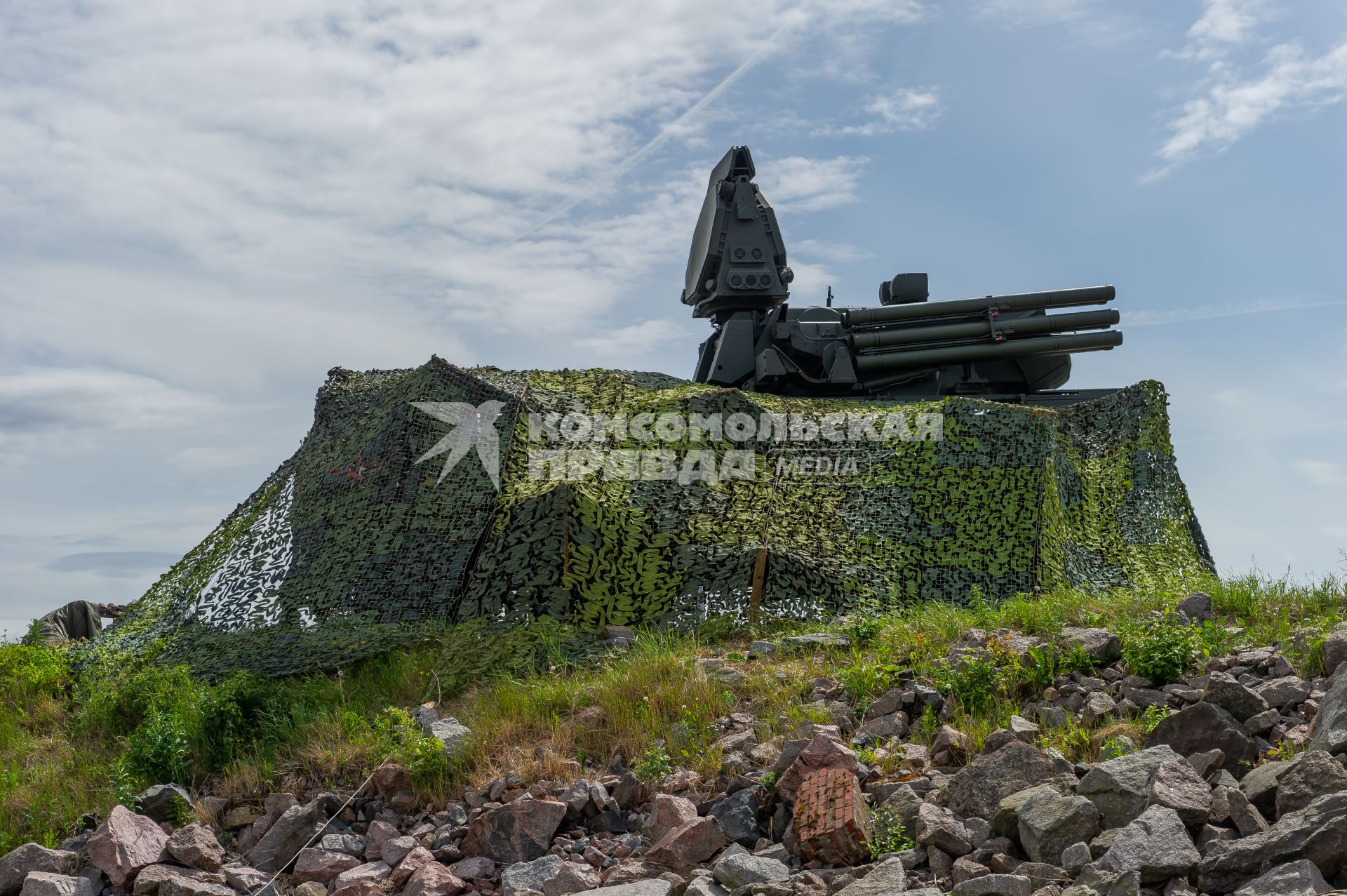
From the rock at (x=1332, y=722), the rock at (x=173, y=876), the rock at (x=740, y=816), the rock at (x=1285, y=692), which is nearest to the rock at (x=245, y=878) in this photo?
the rock at (x=173, y=876)

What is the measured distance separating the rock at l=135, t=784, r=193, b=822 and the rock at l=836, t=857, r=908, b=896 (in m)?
4.13

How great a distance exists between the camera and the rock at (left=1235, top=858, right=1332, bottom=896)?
383 cm

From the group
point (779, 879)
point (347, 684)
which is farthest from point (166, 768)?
point (779, 879)

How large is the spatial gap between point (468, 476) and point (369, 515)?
3.13ft

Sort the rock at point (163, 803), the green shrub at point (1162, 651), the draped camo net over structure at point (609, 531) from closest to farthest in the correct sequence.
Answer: the green shrub at point (1162, 651) → the rock at point (163, 803) → the draped camo net over structure at point (609, 531)

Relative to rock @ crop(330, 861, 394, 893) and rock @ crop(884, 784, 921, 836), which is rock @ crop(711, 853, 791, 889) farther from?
rock @ crop(330, 861, 394, 893)

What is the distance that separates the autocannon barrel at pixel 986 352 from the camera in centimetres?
1298

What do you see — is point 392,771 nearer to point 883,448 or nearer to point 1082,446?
point 883,448

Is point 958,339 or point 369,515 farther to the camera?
point 958,339

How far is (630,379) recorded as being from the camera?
36.6 feet

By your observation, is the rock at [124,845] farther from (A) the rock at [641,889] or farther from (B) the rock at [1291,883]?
(B) the rock at [1291,883]

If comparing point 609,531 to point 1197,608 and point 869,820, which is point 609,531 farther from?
point 869,820

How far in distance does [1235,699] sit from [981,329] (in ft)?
27.2

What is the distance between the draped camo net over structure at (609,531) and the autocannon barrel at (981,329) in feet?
5.06
